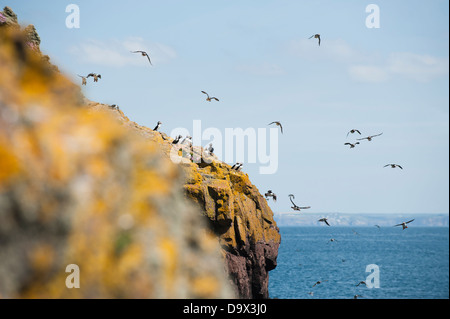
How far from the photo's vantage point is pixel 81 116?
14.9 feet

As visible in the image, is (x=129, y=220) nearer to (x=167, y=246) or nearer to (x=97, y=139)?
(x=167, y=246)

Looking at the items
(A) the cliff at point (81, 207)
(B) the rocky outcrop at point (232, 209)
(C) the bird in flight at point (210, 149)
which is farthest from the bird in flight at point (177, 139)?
(A) the cliff at point (81, 207)

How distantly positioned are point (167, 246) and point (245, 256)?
4345 cm

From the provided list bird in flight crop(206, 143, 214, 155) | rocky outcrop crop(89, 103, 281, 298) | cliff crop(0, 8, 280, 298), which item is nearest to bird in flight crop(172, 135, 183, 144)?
rocky outcrop crop(89, 103, 281, 298)

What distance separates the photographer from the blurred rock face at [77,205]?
3.78 meters

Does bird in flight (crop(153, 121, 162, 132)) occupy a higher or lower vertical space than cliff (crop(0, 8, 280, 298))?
higher

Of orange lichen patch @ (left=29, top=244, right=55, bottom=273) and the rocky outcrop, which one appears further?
the rocky outcrop

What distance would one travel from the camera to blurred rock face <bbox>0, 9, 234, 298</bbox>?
Result: 3783 mm

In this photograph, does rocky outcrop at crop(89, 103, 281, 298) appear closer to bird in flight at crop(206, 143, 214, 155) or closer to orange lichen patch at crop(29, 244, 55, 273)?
bird in flight at crop(206, 143, 214, 155)

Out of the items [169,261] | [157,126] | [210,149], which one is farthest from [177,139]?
[169,261]

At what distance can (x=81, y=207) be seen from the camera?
3.98 metres
